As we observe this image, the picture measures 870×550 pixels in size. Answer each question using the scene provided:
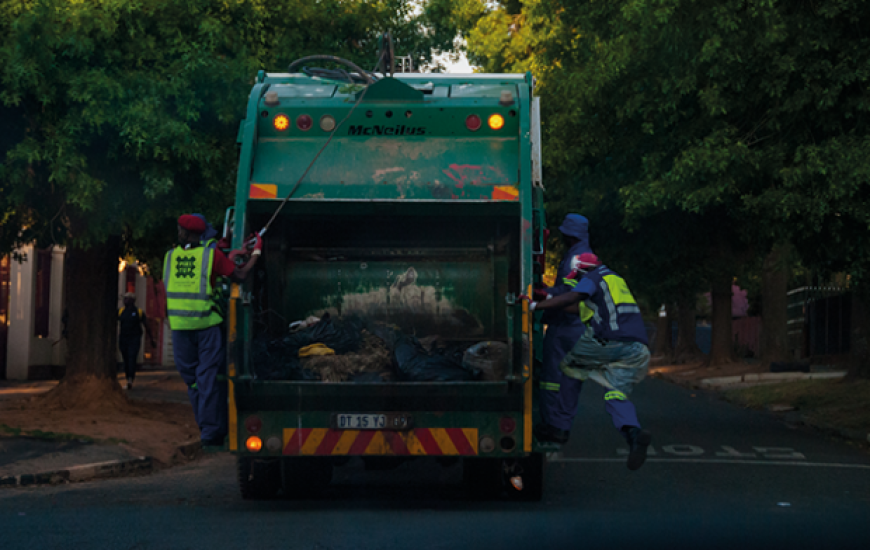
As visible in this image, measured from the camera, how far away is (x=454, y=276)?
9.34 meters

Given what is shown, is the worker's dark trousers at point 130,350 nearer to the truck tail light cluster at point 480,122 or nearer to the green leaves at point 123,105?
the green leaves at point 123,105

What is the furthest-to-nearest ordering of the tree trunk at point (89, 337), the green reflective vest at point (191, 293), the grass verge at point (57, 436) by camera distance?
1. the tree trunk at point (89, 337)
2. the grass verge at point (57, 436)
3. the green reflective vest at point (191, 293)

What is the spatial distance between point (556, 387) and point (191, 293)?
→ 2.43 m

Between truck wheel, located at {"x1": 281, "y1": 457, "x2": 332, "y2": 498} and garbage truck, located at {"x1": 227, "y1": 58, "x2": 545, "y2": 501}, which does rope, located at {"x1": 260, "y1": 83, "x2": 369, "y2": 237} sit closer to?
garbage truck, located at {"x1": 227, "y1": 58, "x2": 545, "y2": 501}

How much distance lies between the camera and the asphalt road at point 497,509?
6.62m

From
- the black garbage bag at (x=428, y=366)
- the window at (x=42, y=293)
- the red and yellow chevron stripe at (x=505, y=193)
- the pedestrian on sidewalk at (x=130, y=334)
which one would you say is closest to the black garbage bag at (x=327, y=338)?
the black garbage bag at (x=428, y=366)

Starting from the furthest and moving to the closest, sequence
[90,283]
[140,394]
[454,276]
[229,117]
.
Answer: [140,394]
[90,283]
[229,117]
[454,276]

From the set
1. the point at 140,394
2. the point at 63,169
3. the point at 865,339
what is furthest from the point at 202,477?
the point at 865,339

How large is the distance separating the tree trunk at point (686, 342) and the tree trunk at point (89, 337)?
23833 millimetres

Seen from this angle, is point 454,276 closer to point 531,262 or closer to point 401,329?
point 401,329

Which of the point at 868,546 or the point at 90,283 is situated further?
the point at 90,283

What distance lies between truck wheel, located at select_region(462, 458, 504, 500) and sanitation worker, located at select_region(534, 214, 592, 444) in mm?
→ 804

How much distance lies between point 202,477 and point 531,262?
4.20 meters

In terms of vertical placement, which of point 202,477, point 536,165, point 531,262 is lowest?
point 202,477
